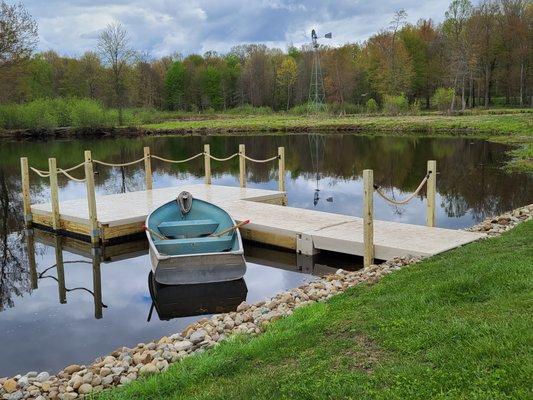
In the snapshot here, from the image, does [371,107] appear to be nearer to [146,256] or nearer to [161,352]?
[146,256]

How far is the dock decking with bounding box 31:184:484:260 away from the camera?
10.3m

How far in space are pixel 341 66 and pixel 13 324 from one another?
6668 cm

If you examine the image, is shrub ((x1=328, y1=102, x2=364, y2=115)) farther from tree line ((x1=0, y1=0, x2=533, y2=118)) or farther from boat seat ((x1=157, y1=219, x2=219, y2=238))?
boat seat ((x1=157, y1=219, x2=219, y2=238))

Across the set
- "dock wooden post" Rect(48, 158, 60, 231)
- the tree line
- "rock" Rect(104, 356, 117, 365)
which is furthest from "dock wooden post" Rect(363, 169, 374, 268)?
the tree line

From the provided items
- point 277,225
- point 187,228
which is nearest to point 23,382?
point 187,228

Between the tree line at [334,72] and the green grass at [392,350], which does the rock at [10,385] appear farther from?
the tree line at [334,72]

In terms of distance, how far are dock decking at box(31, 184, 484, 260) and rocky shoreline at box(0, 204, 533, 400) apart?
5.47 feet

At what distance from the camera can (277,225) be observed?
494 inches

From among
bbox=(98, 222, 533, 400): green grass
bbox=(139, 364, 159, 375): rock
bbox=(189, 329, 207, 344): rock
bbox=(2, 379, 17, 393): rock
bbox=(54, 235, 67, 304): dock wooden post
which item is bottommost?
bbox=(54, 235, 67, 304): dock wooden post

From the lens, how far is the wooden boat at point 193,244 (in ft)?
33.7

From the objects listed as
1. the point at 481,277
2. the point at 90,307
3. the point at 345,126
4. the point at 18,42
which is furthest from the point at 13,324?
the point at 345,126

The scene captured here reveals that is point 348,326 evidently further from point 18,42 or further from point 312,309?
A: point 18,42

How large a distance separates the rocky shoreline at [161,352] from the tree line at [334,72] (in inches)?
1657

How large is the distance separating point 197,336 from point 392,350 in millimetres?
2622
